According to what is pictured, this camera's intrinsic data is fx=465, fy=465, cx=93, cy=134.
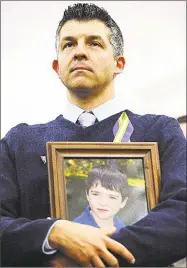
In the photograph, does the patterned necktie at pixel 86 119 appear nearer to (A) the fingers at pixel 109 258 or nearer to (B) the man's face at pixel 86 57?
(B) the man's face at pixel 86 57

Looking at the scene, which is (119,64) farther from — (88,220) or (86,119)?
(88,220)

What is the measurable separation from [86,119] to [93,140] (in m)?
0.11

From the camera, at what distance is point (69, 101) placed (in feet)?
6.23

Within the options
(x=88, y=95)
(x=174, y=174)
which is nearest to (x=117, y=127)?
(x=88, y=95)

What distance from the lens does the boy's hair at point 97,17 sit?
1874 mm

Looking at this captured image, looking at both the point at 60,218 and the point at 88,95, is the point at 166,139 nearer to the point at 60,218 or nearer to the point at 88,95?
the point at 88,95

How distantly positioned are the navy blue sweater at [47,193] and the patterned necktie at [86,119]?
0.03 meters

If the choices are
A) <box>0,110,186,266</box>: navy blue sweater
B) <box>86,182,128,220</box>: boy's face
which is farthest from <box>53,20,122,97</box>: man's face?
<box>86,182,128,220</box>: boy's face

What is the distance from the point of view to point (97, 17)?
A: 1.87 metres

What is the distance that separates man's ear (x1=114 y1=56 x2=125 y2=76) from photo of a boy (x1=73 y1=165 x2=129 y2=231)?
0.43m

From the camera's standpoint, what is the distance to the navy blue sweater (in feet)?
5.08

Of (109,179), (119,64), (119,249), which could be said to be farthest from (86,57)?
(119,249)

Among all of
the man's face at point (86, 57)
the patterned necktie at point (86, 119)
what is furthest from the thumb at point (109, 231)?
the man's face at point (86, 57)

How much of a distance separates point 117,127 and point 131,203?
1.04 ft
